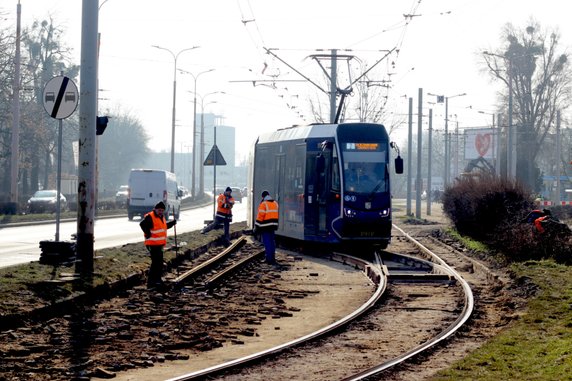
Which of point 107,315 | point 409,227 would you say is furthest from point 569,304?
point 409,227

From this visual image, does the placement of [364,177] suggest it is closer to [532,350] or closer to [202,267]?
[202,267]

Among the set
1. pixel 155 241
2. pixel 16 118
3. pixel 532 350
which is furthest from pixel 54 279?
pixel 16 118

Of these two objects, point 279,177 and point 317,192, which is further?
point 279,177

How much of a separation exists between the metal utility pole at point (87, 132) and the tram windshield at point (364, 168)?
965 cm

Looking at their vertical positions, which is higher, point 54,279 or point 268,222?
point 268,222

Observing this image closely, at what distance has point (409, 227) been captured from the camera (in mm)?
45500

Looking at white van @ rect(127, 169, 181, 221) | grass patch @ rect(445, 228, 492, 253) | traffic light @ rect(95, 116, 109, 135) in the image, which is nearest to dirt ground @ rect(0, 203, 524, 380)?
traffic light @ rect(95, 116, 109, 135)

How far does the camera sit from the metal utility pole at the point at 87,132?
17.8 metres

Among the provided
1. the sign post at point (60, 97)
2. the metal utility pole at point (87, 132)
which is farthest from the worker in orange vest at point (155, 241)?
the sign post at point (60, 97)

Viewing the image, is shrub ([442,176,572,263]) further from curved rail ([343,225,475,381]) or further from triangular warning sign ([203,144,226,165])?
triangular warning sign ([203,144,226,165])

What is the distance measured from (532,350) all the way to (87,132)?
9526 mm

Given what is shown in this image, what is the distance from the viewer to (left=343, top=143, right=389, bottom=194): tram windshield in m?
26.5

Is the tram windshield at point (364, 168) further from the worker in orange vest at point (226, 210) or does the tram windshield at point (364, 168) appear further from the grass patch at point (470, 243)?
the worker in orange vest at point (226, 210)

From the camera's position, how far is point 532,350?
11.1 metres
